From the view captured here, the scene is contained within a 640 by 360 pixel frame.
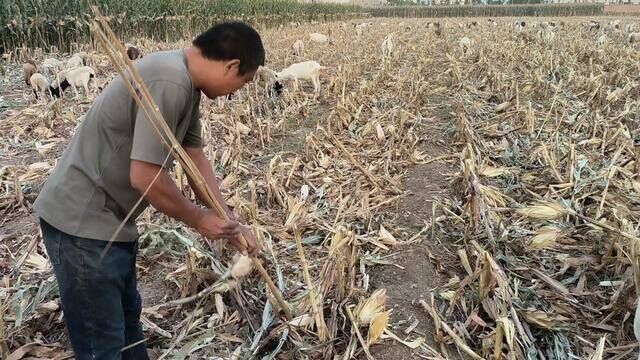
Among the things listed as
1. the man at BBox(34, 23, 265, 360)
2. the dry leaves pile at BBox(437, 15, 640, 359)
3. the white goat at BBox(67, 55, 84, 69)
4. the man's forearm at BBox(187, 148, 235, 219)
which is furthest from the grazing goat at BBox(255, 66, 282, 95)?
the man at BBox(34, 23, 265, 360)

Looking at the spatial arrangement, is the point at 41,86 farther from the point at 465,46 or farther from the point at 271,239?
the point at 465,46

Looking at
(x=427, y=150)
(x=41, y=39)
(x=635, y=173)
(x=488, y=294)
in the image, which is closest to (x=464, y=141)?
(x=427, y=150)

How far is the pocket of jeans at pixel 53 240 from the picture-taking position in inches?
70.1

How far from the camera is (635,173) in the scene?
3.89m

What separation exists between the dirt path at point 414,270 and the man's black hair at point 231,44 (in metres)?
A: 1.37

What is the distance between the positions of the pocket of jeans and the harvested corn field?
0.76m

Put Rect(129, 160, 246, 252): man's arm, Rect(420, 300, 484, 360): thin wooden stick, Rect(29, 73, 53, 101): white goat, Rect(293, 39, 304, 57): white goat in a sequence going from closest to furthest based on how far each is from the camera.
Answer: Rect(129, 160, 246, 252): man's arm → Rect(420, 300, 484, 360): thin wooden stick → Rect(29, 73, 53, 101): white goat → Rect(293, 39, 304, 57): white goat

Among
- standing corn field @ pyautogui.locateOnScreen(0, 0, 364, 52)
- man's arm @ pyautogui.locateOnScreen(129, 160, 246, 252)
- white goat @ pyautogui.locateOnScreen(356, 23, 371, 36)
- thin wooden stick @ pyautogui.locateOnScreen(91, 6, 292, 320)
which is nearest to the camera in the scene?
thin wooden stick @ pyautogui.locateOnScreen(91, 6, 292, 320)

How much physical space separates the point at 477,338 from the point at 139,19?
12350 millimetres

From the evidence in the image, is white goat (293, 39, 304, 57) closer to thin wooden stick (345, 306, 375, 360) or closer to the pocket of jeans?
thin wooden stick (345, 306, 375, 360)

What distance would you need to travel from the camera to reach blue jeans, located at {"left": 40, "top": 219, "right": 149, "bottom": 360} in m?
1.77

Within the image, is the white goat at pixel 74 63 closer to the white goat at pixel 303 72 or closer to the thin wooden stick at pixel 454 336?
the white goat at pixel 303 72

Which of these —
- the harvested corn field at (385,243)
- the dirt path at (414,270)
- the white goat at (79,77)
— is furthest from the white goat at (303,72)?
the dirt path at (414,270)

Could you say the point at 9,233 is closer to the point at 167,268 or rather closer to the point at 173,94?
the point at 167,268
